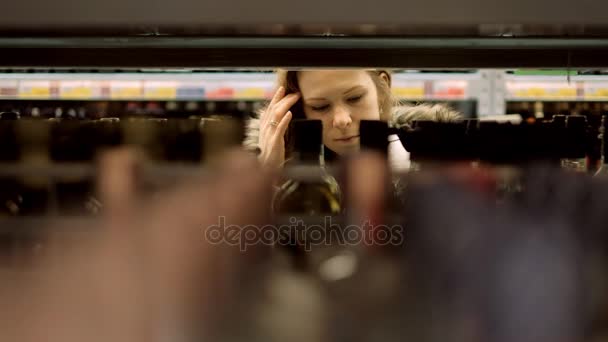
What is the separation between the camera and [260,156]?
801mm

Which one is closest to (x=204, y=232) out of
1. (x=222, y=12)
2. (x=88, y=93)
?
(x=222, y=12)

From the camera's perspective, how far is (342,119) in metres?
0.82

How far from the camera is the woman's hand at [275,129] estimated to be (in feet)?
2.60

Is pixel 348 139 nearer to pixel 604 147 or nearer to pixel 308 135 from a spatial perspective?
pixel 308 135

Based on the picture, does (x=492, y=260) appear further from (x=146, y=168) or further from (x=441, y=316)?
(x=146, y=168)

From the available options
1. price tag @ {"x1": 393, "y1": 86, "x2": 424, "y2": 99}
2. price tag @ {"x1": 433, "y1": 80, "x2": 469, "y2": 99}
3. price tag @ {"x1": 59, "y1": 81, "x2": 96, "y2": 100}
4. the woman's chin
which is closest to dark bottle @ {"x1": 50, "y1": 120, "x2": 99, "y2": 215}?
the woman's chin

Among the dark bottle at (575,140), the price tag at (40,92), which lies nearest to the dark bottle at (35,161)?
the dark bottle at (575,140)

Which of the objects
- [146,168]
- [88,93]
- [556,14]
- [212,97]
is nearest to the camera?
[556,14]

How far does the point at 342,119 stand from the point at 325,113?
0.03 m

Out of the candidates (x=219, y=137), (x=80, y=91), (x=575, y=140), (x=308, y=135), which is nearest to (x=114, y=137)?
(x=219, y=137)

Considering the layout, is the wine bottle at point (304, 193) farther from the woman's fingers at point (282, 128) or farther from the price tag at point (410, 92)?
the price tag at point (410, 92)

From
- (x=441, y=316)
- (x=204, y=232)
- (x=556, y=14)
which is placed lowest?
(x=441, y=316)

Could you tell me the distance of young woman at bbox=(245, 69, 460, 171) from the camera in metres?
0.78

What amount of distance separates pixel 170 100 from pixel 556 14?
247 centimetres
